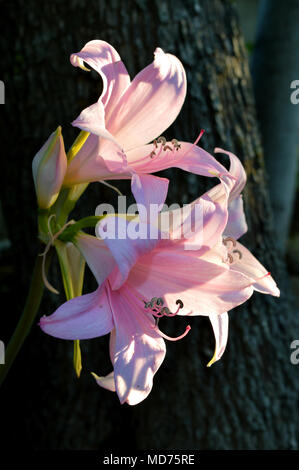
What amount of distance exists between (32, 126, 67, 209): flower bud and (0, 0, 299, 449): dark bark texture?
25.5 inches

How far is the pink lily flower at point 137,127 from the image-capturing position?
0.63 m

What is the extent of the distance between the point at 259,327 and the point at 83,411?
1.98 feet

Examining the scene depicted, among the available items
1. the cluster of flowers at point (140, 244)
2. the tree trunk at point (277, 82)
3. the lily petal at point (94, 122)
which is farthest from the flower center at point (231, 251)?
the tree trunk at point (277, 82)

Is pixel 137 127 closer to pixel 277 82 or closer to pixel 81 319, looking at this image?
pixel 81 319

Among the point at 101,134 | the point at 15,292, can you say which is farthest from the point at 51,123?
the point at 101,134

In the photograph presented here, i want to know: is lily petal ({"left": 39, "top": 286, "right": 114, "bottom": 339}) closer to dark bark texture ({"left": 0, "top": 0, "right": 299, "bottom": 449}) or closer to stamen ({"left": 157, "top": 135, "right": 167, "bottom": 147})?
stamen ({"left": 157, "top": 135, "right": 167, "bottom": 147})

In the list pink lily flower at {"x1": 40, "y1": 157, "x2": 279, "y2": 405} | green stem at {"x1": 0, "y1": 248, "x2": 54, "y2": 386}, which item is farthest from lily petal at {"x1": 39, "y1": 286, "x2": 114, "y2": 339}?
green stem at {"x1": 0, "y1": 248, "x2": 54, "y2": 386}

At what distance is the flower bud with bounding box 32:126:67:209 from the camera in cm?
64

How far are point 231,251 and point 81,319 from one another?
26cm

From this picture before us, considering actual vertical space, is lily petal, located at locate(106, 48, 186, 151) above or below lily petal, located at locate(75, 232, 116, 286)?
above

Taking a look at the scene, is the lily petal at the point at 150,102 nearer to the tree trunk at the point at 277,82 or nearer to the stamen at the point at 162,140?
the stamen at the point at 162,140

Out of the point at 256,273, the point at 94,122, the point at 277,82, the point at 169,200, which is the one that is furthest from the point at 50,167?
the point at 277,82

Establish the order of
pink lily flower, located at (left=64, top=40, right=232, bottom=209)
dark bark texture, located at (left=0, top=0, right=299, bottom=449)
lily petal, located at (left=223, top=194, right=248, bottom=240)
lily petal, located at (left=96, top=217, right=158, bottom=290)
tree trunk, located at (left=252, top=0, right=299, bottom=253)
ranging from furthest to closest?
tree trunk, located at (left=252, top=0, right=299, bottom=253)
dark bark texture, located at (left=0, top=0, right=299, bottom=449)
lily petal, located at (left=223, top=194, right=248, bottom=240)
pink lily flower, located at (left=64, top=40, right=232, bottom=209)
lily petal, located at (left=96, top=217, right=158, bottom=290)

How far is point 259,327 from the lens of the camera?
143 cm
